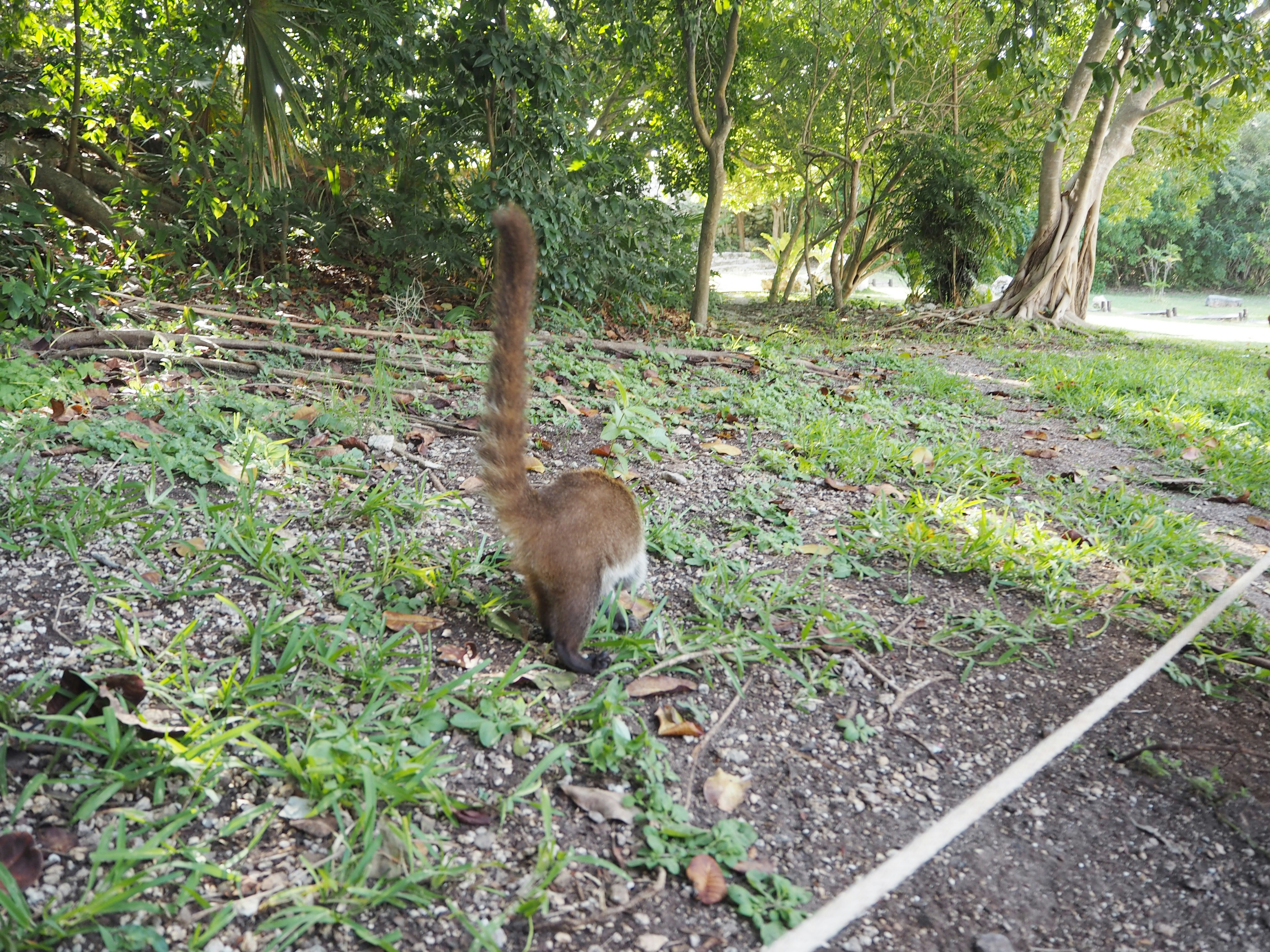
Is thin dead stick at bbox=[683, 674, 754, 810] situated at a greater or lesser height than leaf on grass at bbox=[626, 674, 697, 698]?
lesser

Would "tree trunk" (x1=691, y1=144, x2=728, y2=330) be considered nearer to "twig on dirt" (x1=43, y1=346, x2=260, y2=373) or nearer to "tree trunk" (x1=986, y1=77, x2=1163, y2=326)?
"twig on dirt" (x1=43, y1=346, x2=260, y2=373)

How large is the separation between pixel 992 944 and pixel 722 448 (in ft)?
9.37

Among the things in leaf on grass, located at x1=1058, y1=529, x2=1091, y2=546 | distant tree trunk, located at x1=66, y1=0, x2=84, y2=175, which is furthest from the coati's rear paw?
distant tree trunk, located at x1=66, y1=0, x2=84, y2=175

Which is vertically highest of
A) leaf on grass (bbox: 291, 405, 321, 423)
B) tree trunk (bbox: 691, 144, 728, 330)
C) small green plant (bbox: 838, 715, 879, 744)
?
tree trunk (bbox: 691, 144, 728, 330)

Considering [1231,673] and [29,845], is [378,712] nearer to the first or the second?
[29,845]

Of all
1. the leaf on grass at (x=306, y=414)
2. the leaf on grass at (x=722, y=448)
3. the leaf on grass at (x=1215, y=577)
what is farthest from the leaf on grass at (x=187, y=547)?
the leaf on grass at (x=1215, y=577)

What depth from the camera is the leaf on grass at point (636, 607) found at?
2.66 m

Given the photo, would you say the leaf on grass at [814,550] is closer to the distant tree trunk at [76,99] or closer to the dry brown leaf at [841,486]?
the dry brown leaf at [841,486]

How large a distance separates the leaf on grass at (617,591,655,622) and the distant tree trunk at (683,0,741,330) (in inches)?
243

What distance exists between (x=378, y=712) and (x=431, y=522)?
1153mm

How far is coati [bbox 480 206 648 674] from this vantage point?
2.15 metres

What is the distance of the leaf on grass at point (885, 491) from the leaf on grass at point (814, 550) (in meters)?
0.72

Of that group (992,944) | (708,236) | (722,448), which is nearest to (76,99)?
(708,236)

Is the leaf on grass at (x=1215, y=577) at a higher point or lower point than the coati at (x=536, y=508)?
lower
